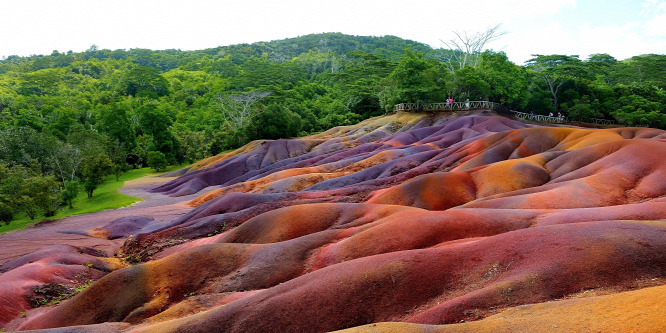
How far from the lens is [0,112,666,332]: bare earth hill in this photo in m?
10.5

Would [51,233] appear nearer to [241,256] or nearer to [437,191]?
[241,256]

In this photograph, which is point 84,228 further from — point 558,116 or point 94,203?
point 558,116

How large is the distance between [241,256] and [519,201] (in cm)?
1548

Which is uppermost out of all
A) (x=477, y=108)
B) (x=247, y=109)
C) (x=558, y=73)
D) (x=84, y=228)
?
(x=558, y=73)

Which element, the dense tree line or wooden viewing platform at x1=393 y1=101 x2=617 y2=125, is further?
wooden viewing platform at x1=393 y1=101 x2=617 y2=125

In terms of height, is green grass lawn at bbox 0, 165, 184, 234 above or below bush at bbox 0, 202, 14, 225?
below

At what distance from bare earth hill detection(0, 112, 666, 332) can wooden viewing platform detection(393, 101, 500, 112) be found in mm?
33338

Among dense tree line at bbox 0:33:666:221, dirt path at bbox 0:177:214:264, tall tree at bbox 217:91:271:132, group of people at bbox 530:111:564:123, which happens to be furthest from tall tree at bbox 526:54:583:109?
dirt path at bbox 0:177:214:264

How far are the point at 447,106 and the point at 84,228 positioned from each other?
59210mm

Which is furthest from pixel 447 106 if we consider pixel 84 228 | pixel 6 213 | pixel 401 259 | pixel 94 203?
pixel 6 213

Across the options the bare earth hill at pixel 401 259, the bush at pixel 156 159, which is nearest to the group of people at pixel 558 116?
the bare earth hill at pixel 401 259

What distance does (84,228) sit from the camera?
36.0 m

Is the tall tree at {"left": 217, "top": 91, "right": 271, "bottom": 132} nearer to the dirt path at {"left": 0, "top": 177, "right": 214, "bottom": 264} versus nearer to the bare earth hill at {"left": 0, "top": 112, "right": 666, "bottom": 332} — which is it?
the dirt path at {"left": 0, "top": 177, "right": 214, "bottom": 264}

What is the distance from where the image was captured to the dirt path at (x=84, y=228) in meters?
29.6
